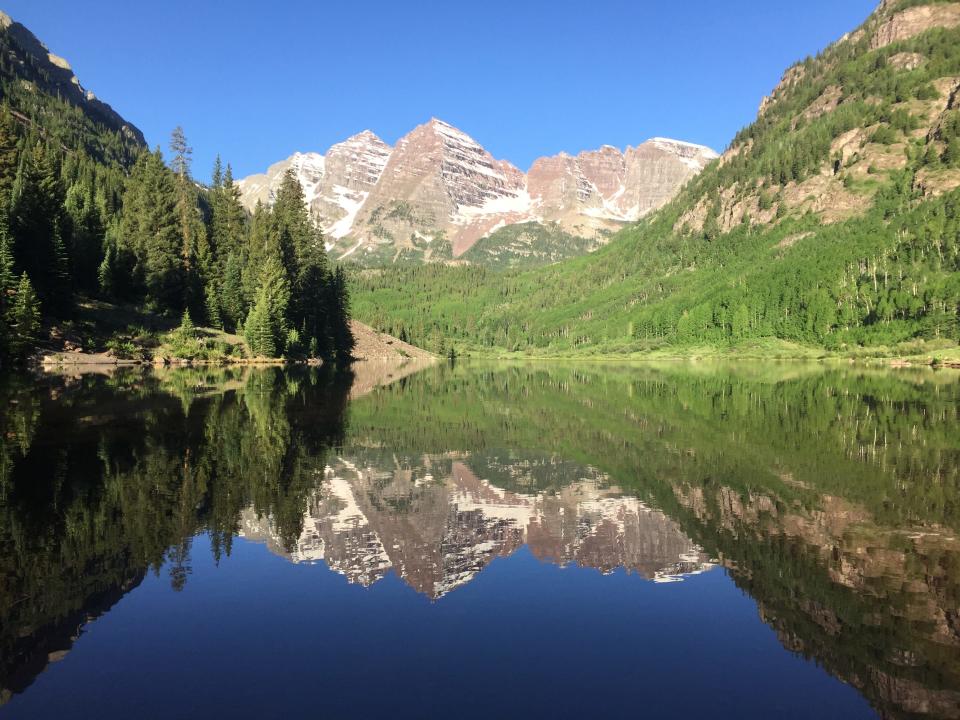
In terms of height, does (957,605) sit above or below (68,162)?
below

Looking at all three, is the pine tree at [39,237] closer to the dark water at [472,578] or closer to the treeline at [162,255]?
the treeline at [162,255]

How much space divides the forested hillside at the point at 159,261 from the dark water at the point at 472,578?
6418 cm

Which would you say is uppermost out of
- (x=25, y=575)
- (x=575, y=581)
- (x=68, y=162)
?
(x=68, y=162)

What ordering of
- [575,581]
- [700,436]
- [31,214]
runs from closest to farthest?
[575,581]
[700,436]
[31,214]

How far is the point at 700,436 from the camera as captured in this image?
35156 mm

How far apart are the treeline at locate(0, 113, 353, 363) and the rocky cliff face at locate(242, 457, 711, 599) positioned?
6918cm

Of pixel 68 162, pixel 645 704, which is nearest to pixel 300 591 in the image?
pixel 645 704

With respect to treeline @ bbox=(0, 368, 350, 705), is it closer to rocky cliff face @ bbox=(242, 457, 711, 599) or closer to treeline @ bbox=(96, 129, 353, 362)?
rocky cliff face @ bbox=(242, 457, 711, 599)

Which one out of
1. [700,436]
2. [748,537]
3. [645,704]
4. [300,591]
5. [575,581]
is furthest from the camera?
[700,436]

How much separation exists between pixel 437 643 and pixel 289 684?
276 cm

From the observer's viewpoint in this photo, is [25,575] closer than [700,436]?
Yes

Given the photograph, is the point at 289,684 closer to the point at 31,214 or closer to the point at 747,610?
the point at 747,610

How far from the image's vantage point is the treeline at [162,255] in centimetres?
8244

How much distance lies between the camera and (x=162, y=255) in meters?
106
